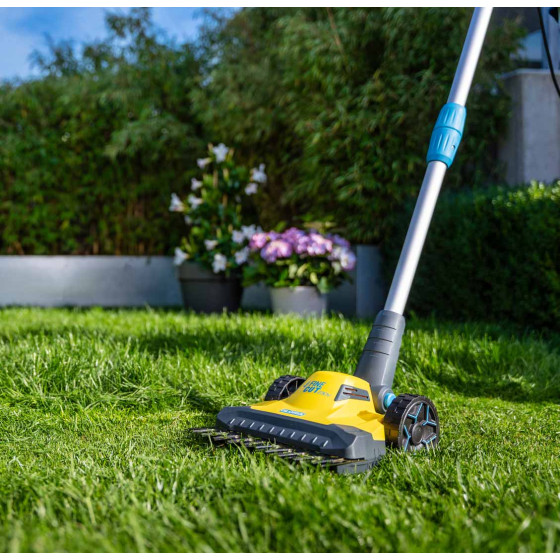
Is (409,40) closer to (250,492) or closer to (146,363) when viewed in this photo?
(146,363)

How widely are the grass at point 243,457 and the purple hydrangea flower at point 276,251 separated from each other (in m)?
1.11

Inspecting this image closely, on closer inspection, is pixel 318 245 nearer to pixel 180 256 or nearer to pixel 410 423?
pixel 180 256

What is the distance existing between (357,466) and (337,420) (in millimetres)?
156

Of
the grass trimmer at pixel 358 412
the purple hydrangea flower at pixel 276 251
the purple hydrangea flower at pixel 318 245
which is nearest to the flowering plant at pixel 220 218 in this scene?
the purple hydrangea flower at pixel 276 251

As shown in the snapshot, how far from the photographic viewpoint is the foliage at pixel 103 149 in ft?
21.8

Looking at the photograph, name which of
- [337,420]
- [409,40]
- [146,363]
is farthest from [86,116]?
[337,420]

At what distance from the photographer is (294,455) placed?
1.64 m

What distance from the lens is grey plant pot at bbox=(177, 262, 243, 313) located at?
5.31 m

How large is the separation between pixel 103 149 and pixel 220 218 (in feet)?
6.97

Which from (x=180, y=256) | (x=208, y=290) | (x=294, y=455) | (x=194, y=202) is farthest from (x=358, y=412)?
(x=194, y=202)

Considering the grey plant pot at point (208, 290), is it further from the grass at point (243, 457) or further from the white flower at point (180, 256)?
the grass at point (243, 457)

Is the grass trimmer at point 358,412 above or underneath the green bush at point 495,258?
underneath

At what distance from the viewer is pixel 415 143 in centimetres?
529

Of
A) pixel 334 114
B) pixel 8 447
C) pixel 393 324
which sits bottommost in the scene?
pixel 8 447
